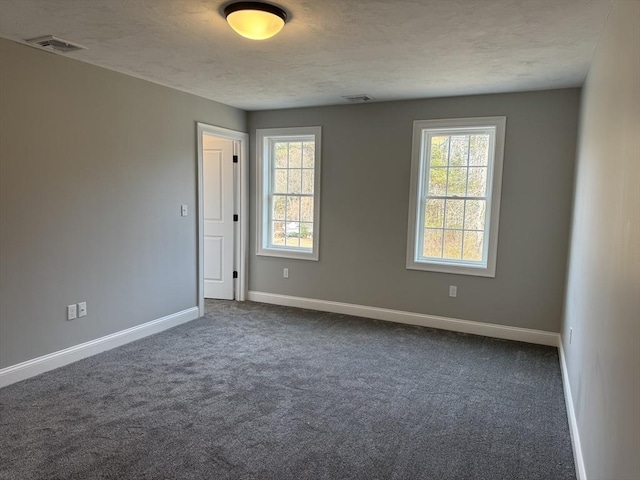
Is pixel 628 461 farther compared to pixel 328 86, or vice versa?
pixel 328 86

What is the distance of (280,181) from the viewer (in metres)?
5.50

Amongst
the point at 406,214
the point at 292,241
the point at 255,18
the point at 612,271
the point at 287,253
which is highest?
the point at 255,18

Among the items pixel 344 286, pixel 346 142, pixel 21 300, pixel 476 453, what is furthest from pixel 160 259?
pixel 476 453

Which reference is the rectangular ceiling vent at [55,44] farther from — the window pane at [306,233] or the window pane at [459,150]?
the window pane at [459,150]

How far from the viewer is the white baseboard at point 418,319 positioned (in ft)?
13.9

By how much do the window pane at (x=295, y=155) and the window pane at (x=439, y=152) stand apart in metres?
1.62

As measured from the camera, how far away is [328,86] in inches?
161

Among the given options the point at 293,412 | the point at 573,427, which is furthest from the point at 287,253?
the point at 573,427

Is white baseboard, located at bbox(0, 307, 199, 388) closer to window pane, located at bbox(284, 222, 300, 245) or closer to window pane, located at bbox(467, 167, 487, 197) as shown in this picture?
window pane, located at bbox(284, 222, 300, 245)

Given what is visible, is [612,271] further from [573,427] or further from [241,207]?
[241,207]

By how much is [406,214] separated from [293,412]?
103 inches

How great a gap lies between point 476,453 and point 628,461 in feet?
3.91

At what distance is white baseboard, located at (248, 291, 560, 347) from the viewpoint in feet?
13.9

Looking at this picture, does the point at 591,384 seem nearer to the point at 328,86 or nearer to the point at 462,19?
the point at 462,19
